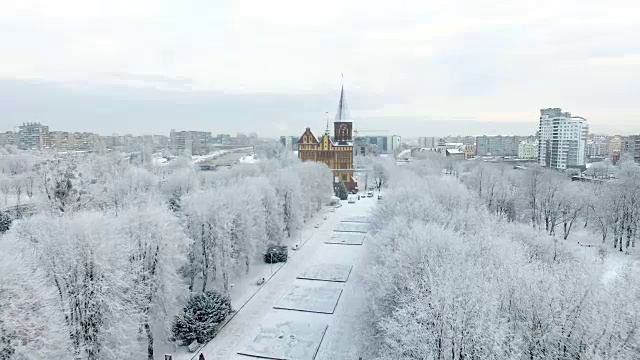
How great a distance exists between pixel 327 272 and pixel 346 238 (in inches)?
365

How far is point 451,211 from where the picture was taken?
85.1 feet

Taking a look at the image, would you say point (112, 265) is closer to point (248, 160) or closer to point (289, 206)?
point (289, 206)

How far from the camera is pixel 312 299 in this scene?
77.5ft

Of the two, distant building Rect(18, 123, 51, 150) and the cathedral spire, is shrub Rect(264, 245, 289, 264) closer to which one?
the cathedral spire

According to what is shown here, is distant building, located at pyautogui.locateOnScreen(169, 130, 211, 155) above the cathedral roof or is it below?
below

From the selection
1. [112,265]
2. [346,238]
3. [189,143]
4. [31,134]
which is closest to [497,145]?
[189,143]

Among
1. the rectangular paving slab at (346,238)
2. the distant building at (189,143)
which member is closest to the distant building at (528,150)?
the rectangular paving slab at (346,238)

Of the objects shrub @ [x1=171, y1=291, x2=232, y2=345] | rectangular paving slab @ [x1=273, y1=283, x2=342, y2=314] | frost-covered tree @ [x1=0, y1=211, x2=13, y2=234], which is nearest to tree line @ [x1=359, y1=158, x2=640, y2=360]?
rectangular paving slab @ [x1=273, y1=283, x2=342, y2=314]

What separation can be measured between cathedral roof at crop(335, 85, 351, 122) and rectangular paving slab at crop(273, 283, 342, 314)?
1770 inches

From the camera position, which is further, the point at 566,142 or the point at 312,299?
the point at 566,142

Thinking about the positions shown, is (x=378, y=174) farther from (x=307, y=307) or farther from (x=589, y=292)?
(x=589, y=292)

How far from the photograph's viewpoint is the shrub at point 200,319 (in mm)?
18531

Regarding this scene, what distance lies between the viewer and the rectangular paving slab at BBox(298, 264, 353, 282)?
2711 cm

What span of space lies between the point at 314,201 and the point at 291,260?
15833mm
